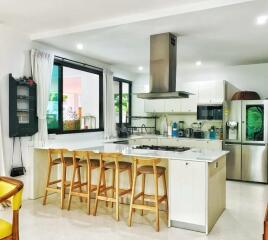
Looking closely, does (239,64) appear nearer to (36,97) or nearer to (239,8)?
(239,8)

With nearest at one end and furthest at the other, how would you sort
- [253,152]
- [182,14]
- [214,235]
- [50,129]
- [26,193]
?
[214,235] → [182,14] → [26,193] → [50,129] → [253,152]

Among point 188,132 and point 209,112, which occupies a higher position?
point 209,112

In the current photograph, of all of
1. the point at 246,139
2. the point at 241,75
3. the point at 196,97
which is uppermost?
the point at 241,75

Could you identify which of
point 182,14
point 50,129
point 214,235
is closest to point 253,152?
point 214,235

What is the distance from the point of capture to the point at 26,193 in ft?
15.0

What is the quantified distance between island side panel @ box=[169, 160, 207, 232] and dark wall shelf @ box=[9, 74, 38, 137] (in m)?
2.51

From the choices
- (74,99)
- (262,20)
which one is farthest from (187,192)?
(74,99)

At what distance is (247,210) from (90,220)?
7.64ft

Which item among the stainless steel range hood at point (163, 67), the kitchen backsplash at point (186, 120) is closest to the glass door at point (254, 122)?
the kitchen backsplash at point (186, 120)

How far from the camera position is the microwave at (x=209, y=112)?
249 inches

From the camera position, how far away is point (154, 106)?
737 centimetres

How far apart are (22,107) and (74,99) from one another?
1.73 meters

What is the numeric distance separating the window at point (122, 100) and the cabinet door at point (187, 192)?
4041mm

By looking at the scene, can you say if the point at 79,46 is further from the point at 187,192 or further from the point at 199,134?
the point at 199,134
